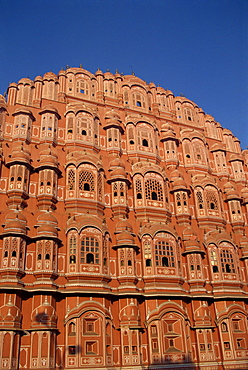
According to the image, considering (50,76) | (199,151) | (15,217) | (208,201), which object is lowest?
(15,217)

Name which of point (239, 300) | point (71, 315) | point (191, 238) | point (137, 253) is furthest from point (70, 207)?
point (239, 300)

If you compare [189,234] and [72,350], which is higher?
[189,234]

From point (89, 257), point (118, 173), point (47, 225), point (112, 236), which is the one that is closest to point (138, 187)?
point (118, 173)

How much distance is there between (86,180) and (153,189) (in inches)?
223

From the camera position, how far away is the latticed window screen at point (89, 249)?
24770 millimetres

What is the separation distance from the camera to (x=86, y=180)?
28375 millimetres

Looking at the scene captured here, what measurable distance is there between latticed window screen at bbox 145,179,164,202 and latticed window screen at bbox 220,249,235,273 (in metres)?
6.50

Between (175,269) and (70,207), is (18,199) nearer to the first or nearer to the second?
(70,207)

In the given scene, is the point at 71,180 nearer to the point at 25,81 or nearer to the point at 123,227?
the point at 123,227

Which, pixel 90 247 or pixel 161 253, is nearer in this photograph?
pixel 90 247

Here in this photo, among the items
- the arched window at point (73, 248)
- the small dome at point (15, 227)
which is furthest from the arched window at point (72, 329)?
the small dome at point (15, 227)

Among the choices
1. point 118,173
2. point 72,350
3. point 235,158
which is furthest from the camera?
point 235,158

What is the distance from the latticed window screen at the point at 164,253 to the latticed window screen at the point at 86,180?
6.62 m

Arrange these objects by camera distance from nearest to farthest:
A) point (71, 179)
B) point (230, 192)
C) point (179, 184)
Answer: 1. point (71, 179)
2. point (179, 184)
3. point (230, 192)
